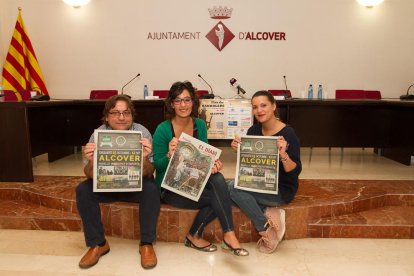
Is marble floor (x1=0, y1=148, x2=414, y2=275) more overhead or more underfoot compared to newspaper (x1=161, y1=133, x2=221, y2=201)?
→ more underfoot

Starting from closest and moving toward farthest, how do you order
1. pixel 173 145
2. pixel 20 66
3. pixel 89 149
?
pixel 89 149
pixel 173 145
pixel 20 66

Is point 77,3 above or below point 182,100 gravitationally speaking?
above

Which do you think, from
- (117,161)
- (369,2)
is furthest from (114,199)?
(369,2)

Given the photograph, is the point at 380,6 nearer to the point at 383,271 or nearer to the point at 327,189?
the point at 327,189

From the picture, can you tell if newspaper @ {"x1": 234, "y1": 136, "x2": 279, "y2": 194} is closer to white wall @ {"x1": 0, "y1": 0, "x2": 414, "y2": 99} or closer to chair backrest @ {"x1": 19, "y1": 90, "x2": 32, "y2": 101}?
chair backrest @ {"x1": 19, "y1": 90, "x2": 32, "y2": 101}

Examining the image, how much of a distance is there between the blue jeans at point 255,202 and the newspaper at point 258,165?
6 cm

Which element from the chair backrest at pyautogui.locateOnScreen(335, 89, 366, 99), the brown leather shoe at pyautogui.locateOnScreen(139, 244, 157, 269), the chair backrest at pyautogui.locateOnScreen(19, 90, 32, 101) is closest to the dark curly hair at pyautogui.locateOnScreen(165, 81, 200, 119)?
the brown leather shoe at pyautogui.locateOnScreen(139, 244, 157, 269)

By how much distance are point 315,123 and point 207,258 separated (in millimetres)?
2701

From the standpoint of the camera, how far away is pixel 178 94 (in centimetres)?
195

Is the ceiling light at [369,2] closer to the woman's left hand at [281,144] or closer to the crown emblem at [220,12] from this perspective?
the crown emblem at [220,12]

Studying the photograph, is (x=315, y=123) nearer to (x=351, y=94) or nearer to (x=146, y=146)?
(x=351, y=94)

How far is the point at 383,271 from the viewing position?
1.79m

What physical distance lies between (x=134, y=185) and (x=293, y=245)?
111cm

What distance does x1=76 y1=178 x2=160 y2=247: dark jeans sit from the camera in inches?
72.5
